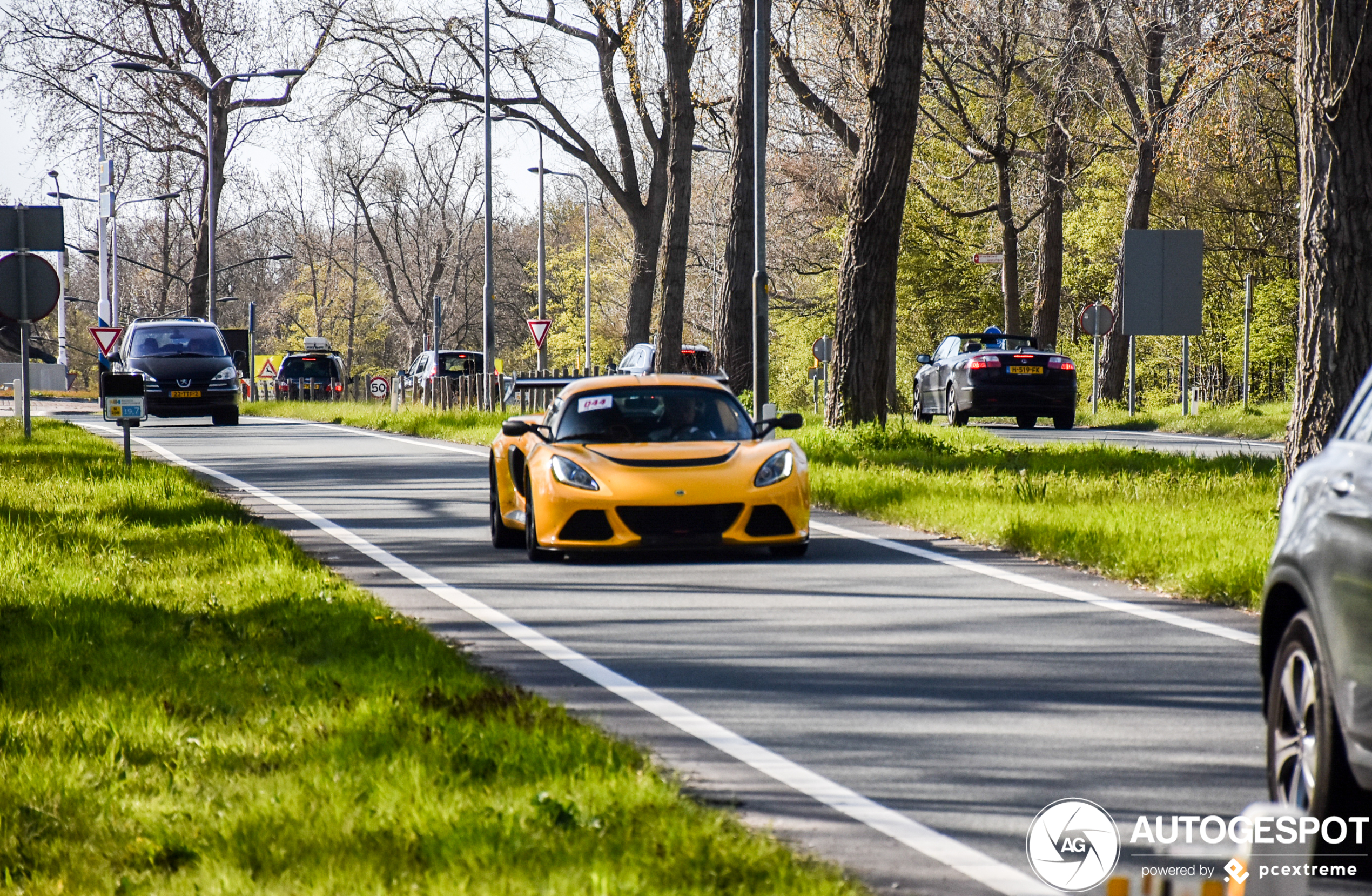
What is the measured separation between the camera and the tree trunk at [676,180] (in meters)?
29.7

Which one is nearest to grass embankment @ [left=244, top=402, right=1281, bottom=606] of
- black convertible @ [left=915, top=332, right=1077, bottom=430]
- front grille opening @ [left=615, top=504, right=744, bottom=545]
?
front grille opening @ [left=615, top=504, right=744, bottom=545]

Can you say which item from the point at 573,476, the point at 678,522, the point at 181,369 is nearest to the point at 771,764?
the point at 678,522

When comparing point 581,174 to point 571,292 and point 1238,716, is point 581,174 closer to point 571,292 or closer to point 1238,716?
point 1238,716

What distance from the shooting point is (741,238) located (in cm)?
2789

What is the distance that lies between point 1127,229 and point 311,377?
38.6m

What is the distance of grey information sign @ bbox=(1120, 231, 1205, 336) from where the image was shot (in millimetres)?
31453

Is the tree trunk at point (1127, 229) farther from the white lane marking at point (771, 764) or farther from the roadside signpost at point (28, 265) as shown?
the white lane marking at point (771, 764)

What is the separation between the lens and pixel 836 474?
56.0 feet

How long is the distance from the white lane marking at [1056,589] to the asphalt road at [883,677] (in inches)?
1.2

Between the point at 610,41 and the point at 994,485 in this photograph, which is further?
the point at 610,41

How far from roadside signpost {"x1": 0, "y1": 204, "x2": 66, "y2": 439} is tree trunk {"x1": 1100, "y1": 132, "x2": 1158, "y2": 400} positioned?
18871mm

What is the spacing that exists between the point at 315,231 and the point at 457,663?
93.6m

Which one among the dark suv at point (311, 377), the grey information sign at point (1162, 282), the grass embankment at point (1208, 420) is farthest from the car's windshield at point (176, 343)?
the dark suv at point (311, 377)

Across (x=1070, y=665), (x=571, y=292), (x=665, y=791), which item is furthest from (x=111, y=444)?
(x=571, y=292)
